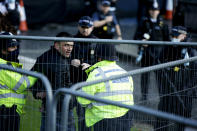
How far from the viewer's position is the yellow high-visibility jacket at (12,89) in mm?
4504

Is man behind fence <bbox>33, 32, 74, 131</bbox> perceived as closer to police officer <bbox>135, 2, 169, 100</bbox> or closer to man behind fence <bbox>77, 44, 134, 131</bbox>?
man behind fence <bbox>77, 44, 134, 131</bbox>

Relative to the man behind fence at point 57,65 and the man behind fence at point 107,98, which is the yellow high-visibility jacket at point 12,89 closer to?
the man behind fence at point 57,65

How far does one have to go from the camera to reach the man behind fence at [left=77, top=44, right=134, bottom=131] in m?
4.35

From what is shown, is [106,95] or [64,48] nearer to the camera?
[106,95]

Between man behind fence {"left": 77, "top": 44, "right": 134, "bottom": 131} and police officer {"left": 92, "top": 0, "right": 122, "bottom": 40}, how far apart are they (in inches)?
135

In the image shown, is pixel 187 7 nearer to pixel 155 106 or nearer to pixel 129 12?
pixel 129 12

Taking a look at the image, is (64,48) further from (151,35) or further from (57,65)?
(151,35)

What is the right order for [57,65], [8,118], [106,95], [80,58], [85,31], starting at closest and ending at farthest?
[106,95] → [8,118] → [57,65] → [80,58] → [85,31]

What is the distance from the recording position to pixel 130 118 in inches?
181

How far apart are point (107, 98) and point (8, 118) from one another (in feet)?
4.00

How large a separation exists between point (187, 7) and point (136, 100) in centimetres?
517

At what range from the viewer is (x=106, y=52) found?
16.0 feet

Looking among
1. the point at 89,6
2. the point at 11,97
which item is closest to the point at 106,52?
the point at 11,97

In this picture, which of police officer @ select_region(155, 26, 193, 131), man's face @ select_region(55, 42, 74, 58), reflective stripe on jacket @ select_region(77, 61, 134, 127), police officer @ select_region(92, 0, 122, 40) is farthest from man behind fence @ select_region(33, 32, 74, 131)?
Result: police officer @ select_region(92, 0, 122, 40)
